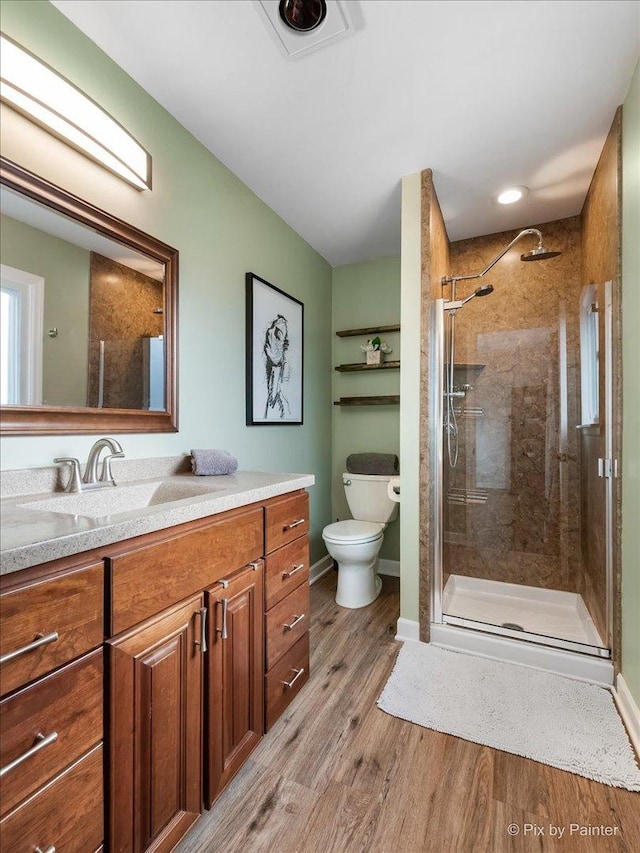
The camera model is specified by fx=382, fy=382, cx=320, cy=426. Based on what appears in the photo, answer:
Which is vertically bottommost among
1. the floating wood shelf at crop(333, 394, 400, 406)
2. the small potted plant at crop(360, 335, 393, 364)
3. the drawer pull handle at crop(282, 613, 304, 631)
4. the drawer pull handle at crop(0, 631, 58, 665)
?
the drawer pull handle at crop(282, 613, 304, 631)

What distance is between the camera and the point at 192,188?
1.77 m

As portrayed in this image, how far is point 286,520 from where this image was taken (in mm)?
1480

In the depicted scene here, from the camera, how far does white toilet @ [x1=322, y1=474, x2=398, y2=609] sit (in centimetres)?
235

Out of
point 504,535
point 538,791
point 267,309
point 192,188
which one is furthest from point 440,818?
point 192,188

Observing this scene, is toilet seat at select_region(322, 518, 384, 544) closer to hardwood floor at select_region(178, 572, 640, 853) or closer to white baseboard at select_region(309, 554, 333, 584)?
white baseboard at select_region(309, 554, 333, 584)

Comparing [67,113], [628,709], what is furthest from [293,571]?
[67,113]

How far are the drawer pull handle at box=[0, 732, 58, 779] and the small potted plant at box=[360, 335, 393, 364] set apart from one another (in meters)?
2.66

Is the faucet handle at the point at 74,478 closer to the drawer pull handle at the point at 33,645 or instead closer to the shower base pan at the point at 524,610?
the drawer pull handle at the point at 33,645

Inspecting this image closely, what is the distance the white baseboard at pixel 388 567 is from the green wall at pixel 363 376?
4cm

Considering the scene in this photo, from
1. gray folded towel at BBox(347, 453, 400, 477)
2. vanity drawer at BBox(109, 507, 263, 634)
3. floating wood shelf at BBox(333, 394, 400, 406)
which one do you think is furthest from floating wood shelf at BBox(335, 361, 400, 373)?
vanity drawer at BBox(109, 507, 263, 634)

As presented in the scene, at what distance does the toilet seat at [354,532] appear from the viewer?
91.5 inches

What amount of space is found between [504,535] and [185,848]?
7.57 ft

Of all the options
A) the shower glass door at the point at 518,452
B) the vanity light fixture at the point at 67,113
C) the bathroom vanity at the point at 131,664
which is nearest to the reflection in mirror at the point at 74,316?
the vanity light fixture at the point at 67,113

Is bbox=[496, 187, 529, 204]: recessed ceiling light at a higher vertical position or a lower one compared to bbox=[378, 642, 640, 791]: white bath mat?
higher
